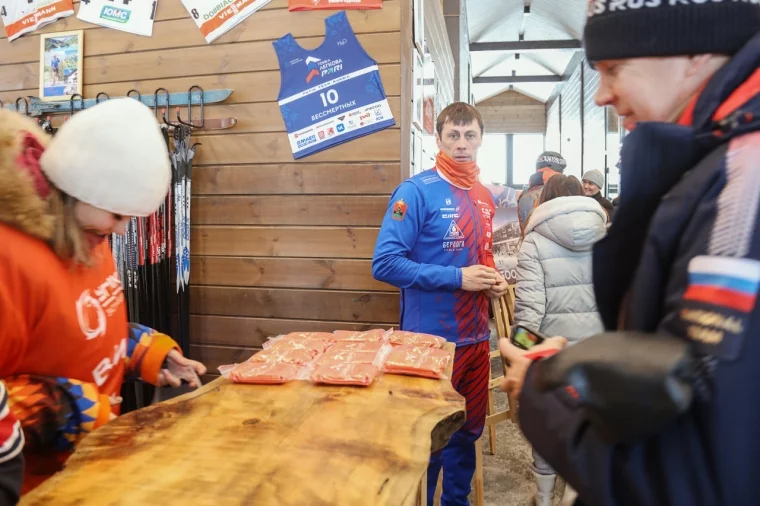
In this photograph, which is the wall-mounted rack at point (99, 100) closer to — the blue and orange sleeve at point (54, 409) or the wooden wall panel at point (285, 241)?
the wooden wall panel at point (285, 241)

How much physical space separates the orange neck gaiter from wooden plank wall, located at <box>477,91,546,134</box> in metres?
15.8

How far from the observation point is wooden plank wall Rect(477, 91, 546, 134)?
17500 mm

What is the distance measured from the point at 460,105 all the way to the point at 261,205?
3.90 feet

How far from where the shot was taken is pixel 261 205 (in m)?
2.92

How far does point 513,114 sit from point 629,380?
18256 millimetres

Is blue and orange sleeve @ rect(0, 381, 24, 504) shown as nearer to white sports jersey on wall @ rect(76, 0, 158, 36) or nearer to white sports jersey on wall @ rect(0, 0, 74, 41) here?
white sports jersey on wall @ rect(76, 0, 158, 36)

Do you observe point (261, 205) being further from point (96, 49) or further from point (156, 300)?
point (96, 49)

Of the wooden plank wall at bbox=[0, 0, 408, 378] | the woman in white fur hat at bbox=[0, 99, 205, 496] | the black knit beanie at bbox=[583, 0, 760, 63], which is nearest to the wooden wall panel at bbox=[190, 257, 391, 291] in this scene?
the wooden plank wall at bbox=[0, 0, 408, 378]

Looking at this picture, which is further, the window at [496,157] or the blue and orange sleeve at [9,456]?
the window at [496,157]

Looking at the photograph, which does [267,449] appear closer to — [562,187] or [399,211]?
[399,211]

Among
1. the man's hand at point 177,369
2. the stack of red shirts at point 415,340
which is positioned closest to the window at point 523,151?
the stack of red shirts at point 415,340

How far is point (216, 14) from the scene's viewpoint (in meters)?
2.90

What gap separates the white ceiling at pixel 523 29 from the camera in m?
8.71

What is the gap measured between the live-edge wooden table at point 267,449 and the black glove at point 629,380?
0.46 m
